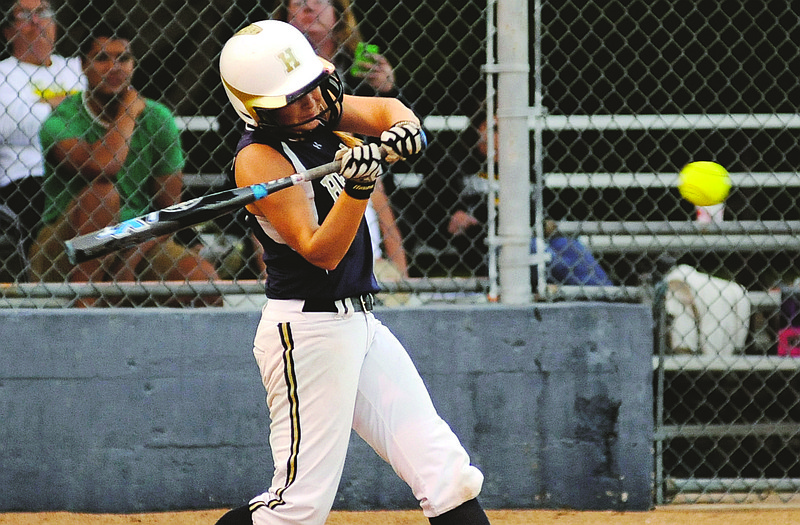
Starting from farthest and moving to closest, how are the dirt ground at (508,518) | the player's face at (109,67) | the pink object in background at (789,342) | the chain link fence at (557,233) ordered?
the pink object in background at (789,342) < the player's face at (109,67) < the chain link fence at (557,233) < the dirt ground at (508,518)

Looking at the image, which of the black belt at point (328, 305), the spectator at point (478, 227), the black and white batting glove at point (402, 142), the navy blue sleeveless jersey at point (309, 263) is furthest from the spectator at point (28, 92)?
the black and white batting glove at point (402, 142)

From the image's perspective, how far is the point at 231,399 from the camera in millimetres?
4441

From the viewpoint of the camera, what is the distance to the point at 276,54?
2881 mm

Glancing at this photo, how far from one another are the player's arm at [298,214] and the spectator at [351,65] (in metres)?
1.75

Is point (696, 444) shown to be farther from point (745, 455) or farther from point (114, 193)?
point (114, 193)

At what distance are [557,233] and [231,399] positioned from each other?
1602 mm

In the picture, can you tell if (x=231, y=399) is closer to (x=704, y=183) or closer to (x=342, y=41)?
(x=342, y=41)

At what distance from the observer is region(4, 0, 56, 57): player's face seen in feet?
15.5

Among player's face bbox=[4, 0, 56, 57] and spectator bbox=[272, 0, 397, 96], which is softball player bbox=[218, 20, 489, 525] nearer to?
spectator bbox=[272, 0, 397, 96]

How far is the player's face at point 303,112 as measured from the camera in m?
2.90

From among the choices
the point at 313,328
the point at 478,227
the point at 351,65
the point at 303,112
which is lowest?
the point at 478,227

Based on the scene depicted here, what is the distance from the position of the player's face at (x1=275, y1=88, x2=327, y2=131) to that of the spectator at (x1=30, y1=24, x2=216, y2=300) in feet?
6.03

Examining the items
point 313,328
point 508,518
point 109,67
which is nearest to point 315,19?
point 109,67

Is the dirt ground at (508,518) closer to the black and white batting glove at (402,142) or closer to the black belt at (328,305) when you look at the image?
the black belt at (328,305)
